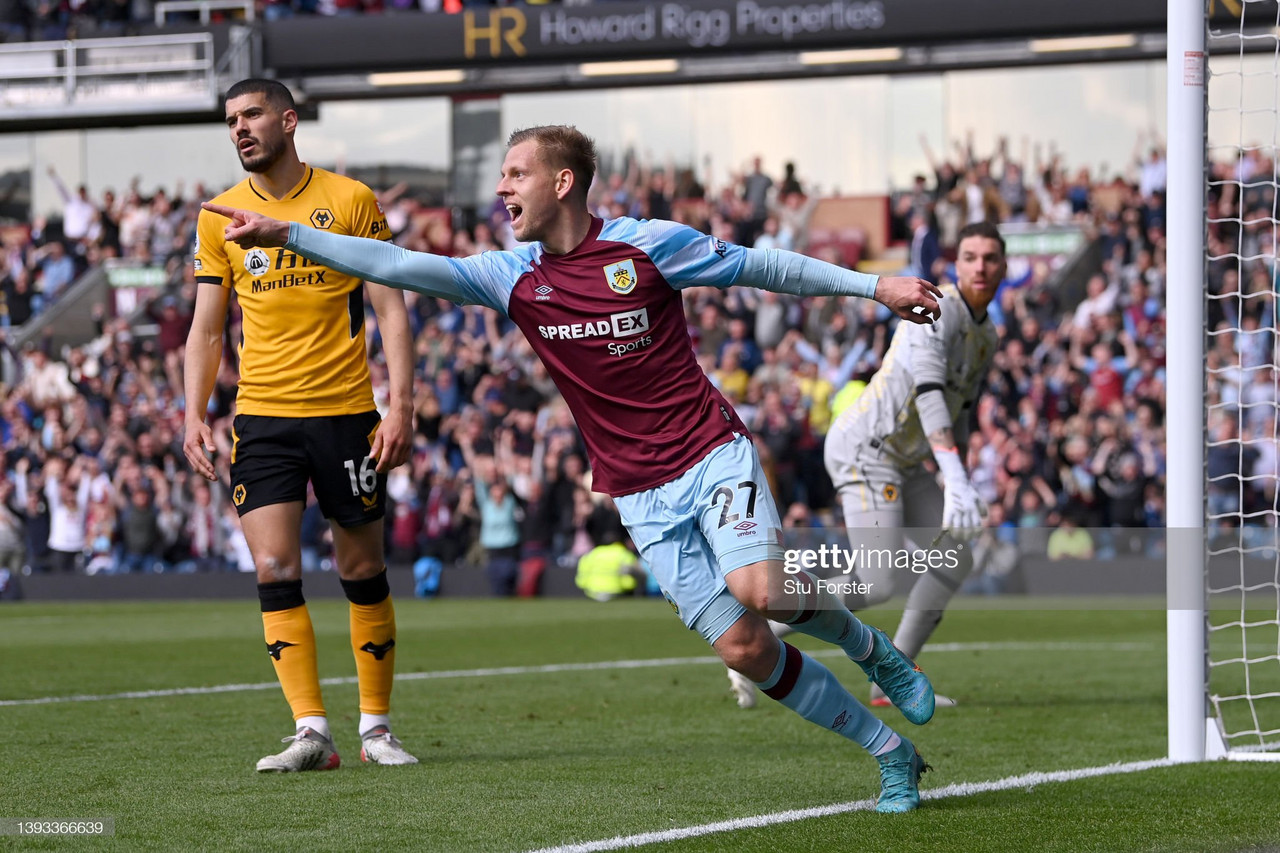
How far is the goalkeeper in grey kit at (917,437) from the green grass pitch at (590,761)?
0.67 m

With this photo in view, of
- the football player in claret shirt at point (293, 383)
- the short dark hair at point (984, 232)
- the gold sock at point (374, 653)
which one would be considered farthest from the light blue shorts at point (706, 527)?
the short dark hair at point (984, 232)

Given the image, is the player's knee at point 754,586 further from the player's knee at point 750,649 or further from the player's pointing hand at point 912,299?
the player's pointing hand at point 912,299

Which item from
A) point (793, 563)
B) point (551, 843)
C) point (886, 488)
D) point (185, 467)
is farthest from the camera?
point (185, 467)

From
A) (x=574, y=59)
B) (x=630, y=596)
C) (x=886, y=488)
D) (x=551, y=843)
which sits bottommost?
(x=630, y=596)

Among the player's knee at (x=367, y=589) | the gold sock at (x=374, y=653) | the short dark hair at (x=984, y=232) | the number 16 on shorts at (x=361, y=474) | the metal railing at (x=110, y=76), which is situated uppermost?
the metal railing at (x=110, y=76)

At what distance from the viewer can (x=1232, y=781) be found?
5.98 metres

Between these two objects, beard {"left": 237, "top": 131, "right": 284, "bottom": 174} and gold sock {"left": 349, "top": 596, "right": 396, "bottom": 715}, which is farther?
gold sock {"left": 349, "top": 596, "right": 396, "bottom": 715}

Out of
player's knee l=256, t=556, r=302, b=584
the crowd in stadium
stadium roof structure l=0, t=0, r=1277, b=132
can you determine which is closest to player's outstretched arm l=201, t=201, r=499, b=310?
player's knee l=256, t=556, r=302, b=584

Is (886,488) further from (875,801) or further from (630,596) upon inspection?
(630,596)

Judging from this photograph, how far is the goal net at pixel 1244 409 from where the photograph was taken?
8070 mm

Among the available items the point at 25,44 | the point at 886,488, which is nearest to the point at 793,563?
the point at 886,488

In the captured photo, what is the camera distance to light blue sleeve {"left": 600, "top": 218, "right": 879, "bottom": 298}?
511 centimetres

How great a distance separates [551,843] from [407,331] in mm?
2506

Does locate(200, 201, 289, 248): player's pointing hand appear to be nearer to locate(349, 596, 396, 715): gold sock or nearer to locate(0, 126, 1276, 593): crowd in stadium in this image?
locate(349, 596, 396, 715): gold sock
